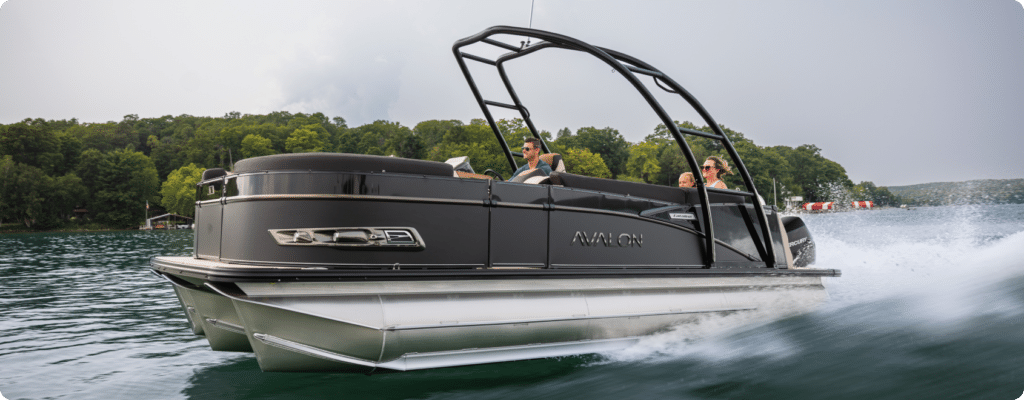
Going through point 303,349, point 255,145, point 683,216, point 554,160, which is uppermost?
point 255,145

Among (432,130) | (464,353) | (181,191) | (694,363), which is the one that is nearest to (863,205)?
(432,130)

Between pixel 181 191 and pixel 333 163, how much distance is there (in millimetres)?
73907

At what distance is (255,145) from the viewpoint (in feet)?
239

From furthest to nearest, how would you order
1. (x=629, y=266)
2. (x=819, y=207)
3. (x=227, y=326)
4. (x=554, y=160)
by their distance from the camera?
(x=819, y=207)
(x=554, y=160)
(x=629, y=266)
(x=227, y=326)

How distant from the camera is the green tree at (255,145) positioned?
7294 centimetres

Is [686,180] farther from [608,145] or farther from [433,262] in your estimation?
[608,145]

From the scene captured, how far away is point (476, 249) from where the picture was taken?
173 inches

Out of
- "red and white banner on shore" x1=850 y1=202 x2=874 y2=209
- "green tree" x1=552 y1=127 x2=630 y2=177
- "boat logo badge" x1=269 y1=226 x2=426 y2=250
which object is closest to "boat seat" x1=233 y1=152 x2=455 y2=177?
"boat logo badge" x1=269 y1=226 x2=426 y2=250

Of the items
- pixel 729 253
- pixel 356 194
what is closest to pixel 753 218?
pixel 729 253

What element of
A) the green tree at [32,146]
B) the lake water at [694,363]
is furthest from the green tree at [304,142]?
the lake water at [694,363]

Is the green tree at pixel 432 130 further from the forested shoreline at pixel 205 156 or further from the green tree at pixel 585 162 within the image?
the green tree at pixel 585 162

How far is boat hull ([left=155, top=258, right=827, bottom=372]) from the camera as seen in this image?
152 inches

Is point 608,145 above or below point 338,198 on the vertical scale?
above

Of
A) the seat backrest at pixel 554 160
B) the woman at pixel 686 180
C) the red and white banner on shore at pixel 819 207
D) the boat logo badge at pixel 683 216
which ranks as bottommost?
the boat logo badge at pixel 683 216
